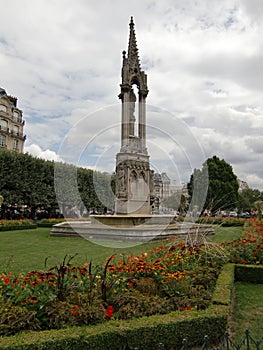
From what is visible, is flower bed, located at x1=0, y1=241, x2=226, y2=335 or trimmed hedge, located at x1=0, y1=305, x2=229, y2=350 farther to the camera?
flower bed, located at x1=0, y1=241, x2=226, y2=335

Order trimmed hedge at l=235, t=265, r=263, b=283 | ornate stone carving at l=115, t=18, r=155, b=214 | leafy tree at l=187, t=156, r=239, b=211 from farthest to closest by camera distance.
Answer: leafy tree at l=187, t=156, r=239, b=211 < ornate stone carving at l=115, t=18, r=155, b=214 < trimmed hedge at l=235, t=265, r=263, b=283

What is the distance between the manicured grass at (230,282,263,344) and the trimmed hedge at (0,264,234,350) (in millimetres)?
726

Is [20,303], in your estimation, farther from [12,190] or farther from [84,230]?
[12,190]

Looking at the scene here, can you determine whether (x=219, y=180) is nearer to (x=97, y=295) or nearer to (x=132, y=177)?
(x=132, y=177)

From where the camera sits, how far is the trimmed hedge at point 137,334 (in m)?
3.73

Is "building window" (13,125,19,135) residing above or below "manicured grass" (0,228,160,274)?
above

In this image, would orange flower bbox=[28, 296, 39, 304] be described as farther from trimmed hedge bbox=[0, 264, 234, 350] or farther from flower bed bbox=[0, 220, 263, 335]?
trimmed hedge bbox=[0, 264, 234, 350]

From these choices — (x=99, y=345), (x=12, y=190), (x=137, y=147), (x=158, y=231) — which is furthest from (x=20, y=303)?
(x=12, y=190)

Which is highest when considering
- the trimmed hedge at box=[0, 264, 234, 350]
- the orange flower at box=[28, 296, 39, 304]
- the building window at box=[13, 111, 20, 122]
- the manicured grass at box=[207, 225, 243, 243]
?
the building window at box=[13, 111, 20, 122]

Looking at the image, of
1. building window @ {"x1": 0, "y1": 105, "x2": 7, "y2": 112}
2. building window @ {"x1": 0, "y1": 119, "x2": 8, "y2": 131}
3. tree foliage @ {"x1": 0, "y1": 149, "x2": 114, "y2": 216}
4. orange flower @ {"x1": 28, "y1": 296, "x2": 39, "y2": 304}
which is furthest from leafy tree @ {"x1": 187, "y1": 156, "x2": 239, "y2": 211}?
orange flower @ {"x1": 28, "y1": 296, "x2": 39, "y2": 304}

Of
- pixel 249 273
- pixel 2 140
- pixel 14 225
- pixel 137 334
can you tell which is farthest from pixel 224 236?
pixel 2 140

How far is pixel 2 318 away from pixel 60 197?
34488mm

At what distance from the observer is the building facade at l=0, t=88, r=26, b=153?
55.3 metres

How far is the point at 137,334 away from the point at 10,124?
58.6 m
